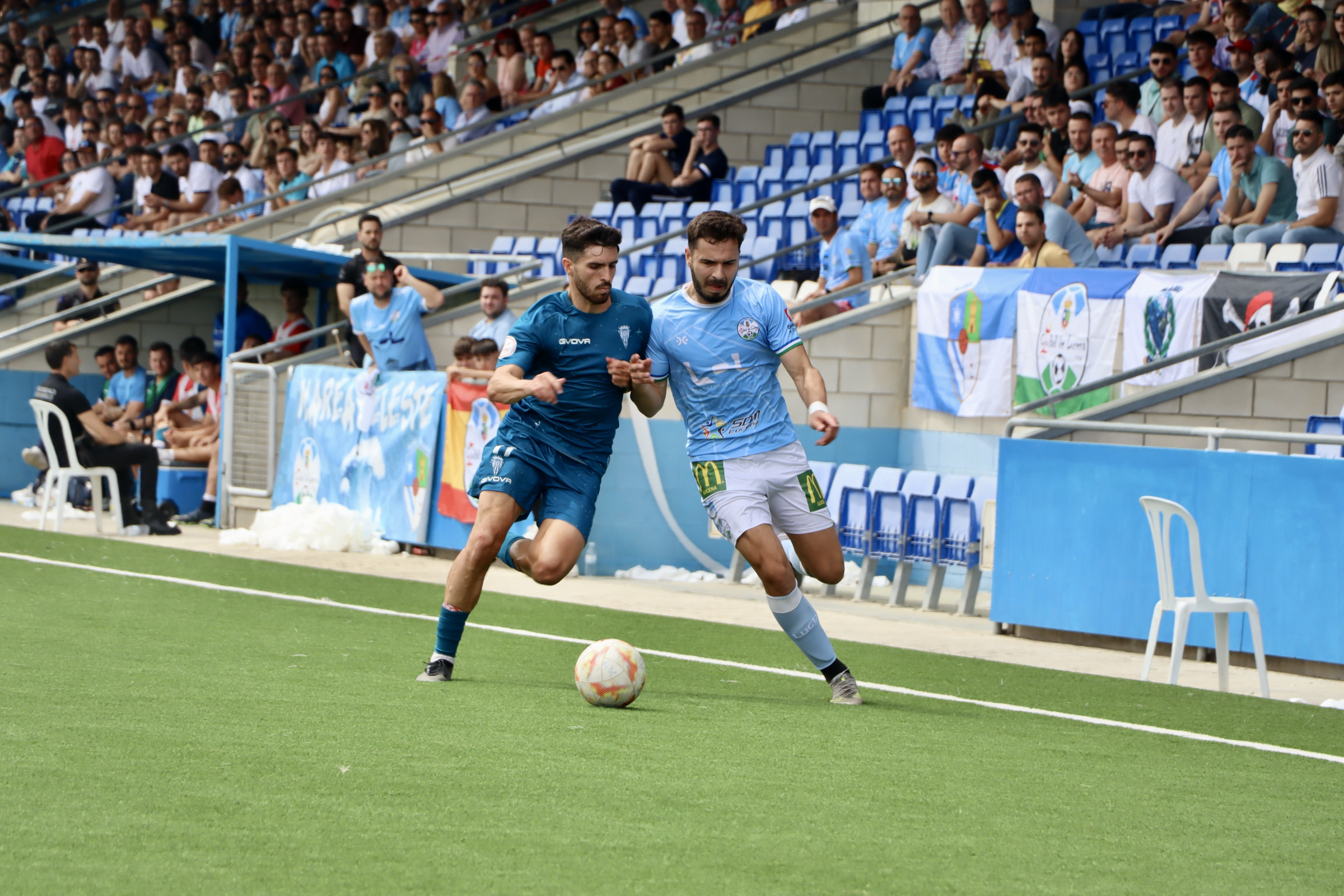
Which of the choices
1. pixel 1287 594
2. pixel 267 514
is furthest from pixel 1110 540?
pixel 267 514

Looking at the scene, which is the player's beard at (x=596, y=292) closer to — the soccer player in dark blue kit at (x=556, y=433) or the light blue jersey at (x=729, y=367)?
the soccer player in dark blue kit at (x=556, y=433)

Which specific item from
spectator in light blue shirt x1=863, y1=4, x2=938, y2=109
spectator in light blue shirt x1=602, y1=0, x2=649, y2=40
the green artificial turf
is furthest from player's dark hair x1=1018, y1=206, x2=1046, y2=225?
spectator in light blue shirt x1=602, y1=0, x2=649, y2=40

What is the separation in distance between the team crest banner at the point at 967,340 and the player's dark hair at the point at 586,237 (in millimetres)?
6474

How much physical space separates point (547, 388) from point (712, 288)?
3.10ft

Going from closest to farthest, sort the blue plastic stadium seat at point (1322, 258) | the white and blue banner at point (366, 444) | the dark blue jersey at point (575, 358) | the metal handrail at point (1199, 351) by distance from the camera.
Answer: the dark blue jersey at point (575, 358) < the metal handrail at point (1199, 351) < the blue plastic stadium seat at point (1322, 258) < the white and blue banner at point (366, 444)

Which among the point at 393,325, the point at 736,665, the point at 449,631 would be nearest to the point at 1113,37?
the point at 393,325

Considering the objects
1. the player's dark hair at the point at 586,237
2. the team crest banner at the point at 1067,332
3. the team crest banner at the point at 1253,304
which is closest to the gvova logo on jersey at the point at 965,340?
the team crest banner at the point at 1067,332

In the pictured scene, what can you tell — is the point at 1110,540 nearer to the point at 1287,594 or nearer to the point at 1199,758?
the point at 1287,594

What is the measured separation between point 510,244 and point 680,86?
13.0ft

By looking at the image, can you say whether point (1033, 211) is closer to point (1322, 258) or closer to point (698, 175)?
point (1322, 258)

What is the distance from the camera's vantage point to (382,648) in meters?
8.24

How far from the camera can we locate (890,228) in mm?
→ 14516

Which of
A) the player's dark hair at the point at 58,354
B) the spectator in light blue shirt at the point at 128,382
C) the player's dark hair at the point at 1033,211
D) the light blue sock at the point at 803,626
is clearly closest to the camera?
the light blue sock at the point at 803,626

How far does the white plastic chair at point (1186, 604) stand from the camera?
815 centimetres
